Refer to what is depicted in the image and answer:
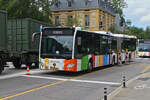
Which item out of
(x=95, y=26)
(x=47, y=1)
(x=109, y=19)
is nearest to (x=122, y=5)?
(x=109, y=19)

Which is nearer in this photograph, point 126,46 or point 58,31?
point 58,31

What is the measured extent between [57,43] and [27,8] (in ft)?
84.2

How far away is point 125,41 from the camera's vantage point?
1007 inches

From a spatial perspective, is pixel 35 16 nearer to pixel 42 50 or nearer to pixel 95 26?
pixel 42 50

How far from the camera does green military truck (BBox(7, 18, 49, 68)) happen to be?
17.7 m

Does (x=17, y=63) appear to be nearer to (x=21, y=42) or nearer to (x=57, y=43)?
(x=21, y=42)

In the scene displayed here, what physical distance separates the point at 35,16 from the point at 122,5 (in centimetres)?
4380

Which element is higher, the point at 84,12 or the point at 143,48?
the point at 84,12

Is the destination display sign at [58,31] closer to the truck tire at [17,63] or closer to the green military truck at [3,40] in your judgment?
the green military truck at [3,40]

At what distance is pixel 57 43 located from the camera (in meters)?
14.4

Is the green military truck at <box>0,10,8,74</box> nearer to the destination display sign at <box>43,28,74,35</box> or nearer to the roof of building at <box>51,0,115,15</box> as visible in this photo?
the destination display sign at <box>43,28,74,35</box>

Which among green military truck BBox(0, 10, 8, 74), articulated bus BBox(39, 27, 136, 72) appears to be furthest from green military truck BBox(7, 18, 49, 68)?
articulated bus BBox(39, 27, 136, 72)

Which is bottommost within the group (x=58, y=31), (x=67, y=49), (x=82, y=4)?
(x=67, y=49)

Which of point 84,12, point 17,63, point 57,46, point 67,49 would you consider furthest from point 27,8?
point 84,12
